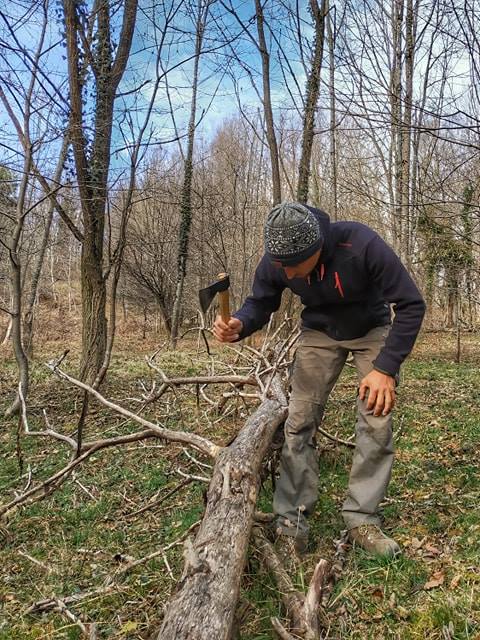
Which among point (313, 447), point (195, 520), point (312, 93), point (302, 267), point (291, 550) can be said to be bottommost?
point (195, 520)

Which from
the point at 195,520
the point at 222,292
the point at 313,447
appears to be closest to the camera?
the point at 222,292

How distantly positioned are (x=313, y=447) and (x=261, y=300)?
0.92m

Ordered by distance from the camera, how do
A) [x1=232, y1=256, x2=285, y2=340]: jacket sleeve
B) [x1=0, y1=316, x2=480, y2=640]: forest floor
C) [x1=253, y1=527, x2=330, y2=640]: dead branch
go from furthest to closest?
[x1=232, y1=256, x2=285, y2=340]: jacket sleeve, [x1=0, y1=316, x2=480, y2=640]: forest floor, [x1=253, y1=527, x2=330, y2=640]: dead branch

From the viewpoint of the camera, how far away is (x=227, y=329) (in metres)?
2.81

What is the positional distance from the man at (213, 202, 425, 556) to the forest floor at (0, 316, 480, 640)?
0.28 meters

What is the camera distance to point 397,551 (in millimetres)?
2445

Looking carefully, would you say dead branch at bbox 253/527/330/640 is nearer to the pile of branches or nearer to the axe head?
the pile of branches

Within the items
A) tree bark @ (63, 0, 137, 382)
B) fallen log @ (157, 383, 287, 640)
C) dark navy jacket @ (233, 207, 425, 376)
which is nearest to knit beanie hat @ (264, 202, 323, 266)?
dark navy jacket @ (233, 207, 425, 376)

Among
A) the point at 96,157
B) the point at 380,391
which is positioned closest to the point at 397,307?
the point at 380,391

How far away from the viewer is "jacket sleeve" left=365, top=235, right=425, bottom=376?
8.07ft

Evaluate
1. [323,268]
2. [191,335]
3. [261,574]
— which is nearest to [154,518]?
[261,574]

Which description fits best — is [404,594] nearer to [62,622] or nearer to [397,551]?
[397,551]

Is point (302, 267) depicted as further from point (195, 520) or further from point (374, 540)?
point (195, 520)

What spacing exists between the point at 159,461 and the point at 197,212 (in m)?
13.6
